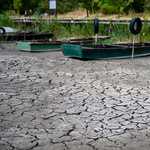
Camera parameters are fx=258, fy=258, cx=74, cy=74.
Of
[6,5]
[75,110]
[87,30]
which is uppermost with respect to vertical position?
[6,5]

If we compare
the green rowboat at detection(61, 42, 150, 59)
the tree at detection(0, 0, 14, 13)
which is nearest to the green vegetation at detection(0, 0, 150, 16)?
the tree at detection(0, 0, 14, 13)

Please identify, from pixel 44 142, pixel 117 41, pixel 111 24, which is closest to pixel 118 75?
pixel 44 142

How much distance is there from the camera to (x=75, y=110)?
14.2 ft

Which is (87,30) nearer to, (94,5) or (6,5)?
(94,5)

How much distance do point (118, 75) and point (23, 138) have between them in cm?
443

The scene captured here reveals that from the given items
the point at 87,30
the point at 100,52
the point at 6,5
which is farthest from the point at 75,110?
the point at 6,5

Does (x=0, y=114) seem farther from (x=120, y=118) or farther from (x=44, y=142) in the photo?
(x=120, y=118)

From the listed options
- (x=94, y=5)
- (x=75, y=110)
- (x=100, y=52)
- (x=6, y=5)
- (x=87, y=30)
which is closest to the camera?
(x=75, y=110)

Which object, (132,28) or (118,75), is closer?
(118,75)

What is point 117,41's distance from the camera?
47.4ft

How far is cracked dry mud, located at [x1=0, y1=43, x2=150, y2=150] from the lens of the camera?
126 inches

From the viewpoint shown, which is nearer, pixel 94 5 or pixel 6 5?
pixel 94 5

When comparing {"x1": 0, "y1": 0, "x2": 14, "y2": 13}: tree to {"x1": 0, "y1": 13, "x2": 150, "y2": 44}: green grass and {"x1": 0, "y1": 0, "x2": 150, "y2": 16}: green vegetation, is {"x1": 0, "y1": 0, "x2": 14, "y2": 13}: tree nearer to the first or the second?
{"x1": 0, "y1": 0, "x2": 150, "y2": 16}: green vegetation

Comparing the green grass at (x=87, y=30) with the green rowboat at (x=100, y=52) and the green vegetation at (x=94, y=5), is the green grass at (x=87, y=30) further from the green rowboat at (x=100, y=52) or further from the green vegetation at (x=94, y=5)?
the green rowboat at (x=100, y=52)
